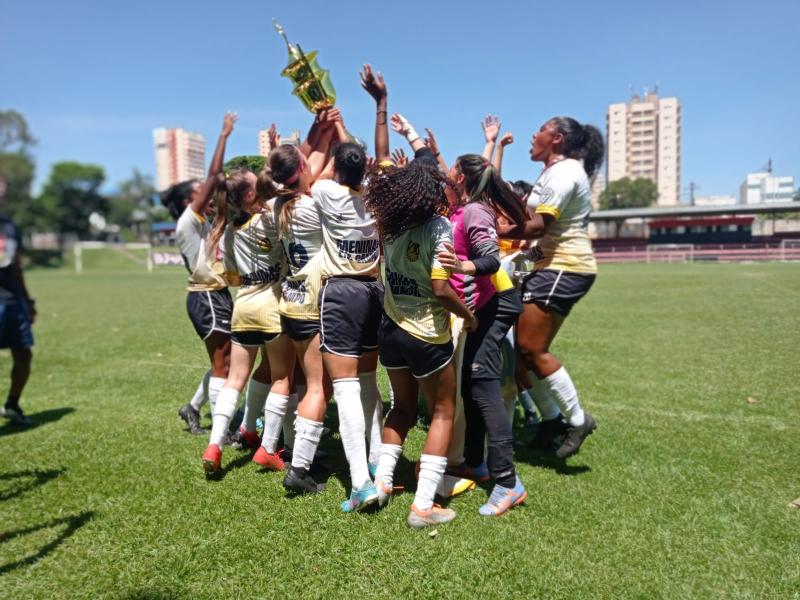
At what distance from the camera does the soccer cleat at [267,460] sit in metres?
4.45

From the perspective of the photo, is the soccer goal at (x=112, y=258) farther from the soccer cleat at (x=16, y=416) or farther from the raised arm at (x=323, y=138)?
the raised arm at (x=323, y=138)

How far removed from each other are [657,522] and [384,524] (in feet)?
5.52

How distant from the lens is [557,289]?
4.42 m

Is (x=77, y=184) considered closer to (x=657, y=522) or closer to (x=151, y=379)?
(x=151, y=379)

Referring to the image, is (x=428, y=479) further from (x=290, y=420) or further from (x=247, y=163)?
(x=247, y=163)

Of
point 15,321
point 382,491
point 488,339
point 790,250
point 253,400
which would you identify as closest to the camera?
point 382,491

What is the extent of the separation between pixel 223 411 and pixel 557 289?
284 centimetres

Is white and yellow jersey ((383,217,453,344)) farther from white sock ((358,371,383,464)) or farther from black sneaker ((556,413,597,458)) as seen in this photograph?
black sneaker ((556,413,597,458))

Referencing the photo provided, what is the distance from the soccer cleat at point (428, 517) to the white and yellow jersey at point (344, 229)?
1.63m

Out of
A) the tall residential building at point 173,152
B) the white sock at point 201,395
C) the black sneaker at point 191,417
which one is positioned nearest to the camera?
the black sneaker at point 191,417

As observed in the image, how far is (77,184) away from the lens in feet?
315

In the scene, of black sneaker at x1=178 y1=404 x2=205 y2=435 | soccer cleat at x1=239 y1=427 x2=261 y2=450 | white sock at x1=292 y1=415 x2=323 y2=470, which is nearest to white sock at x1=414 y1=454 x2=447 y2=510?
white sock at x1=292 y1=415 x2=323 y2=470

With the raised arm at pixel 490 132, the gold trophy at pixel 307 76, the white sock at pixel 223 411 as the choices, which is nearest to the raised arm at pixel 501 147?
the raised arm at pixel 490 132

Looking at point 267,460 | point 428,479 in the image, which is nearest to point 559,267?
point 428,479
